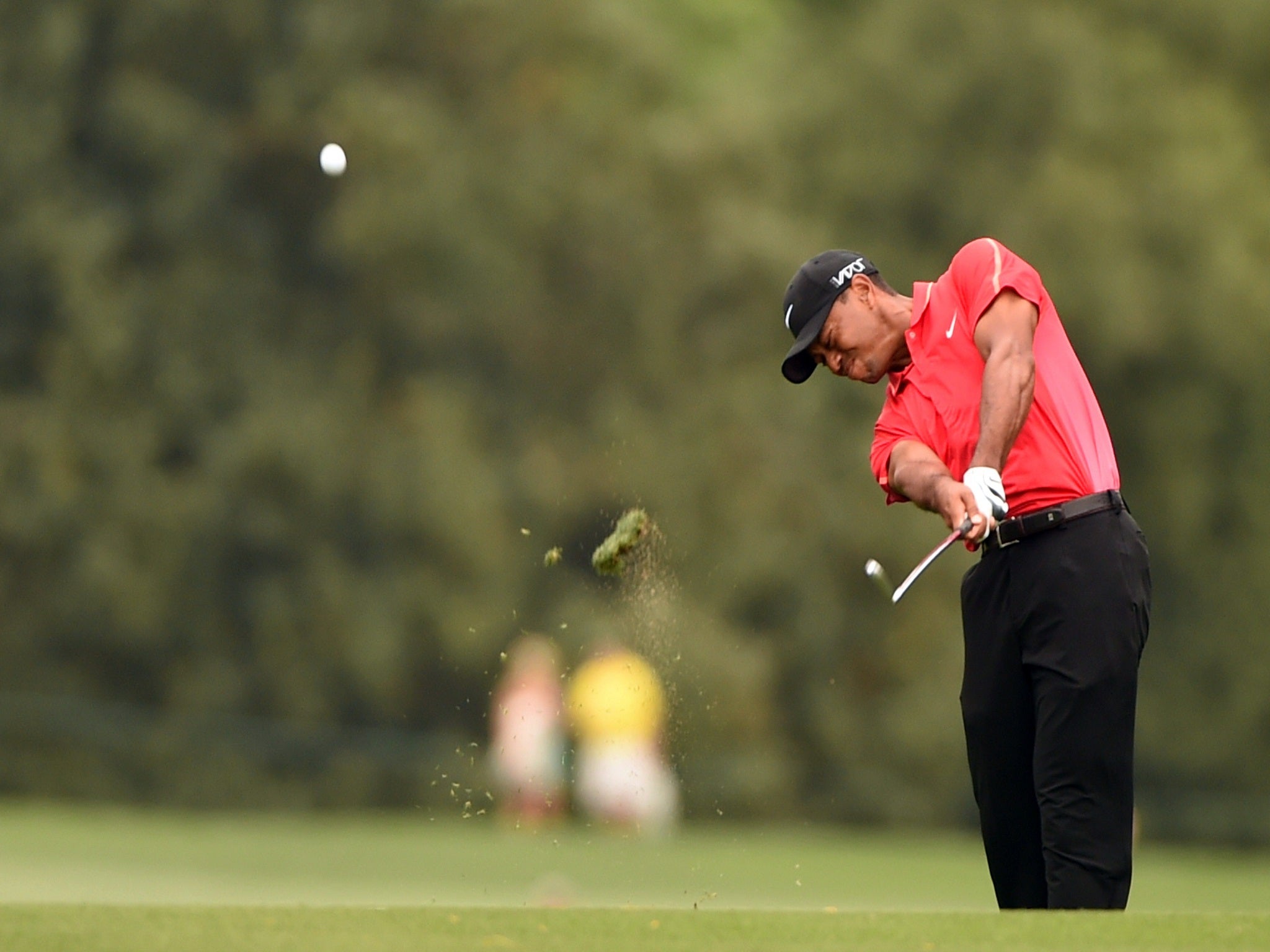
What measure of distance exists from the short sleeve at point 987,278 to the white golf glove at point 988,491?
39 cm

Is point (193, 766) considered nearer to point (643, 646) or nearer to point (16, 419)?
point (16, 419)

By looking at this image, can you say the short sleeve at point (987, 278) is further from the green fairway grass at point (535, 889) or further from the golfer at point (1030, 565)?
the green fairway grass at point (535, 889)

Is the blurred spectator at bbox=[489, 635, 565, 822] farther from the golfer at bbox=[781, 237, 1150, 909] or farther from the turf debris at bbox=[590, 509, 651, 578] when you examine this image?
the golfer at bbox=[781, 237, 1150, 909]

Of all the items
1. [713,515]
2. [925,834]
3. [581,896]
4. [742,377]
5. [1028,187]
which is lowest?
[581,896]

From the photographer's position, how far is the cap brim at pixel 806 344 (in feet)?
17.0

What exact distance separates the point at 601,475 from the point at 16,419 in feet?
18.2

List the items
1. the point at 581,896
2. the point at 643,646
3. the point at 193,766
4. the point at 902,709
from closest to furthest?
the point at 581,896
the point at 643,646
the point at 193,766
the point at 902,709

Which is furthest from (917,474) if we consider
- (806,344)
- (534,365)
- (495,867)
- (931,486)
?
(534,365)

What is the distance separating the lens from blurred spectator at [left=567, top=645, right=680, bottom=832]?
17.6 m

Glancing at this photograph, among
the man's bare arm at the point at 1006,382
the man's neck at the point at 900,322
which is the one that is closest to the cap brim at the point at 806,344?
the man's neck at the point at 900,322

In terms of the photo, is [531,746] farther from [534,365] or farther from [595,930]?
[595,930]

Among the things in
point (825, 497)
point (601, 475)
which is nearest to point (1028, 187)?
point (825, 497)

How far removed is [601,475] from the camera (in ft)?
71.6

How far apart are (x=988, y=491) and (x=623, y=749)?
13.4 meters
